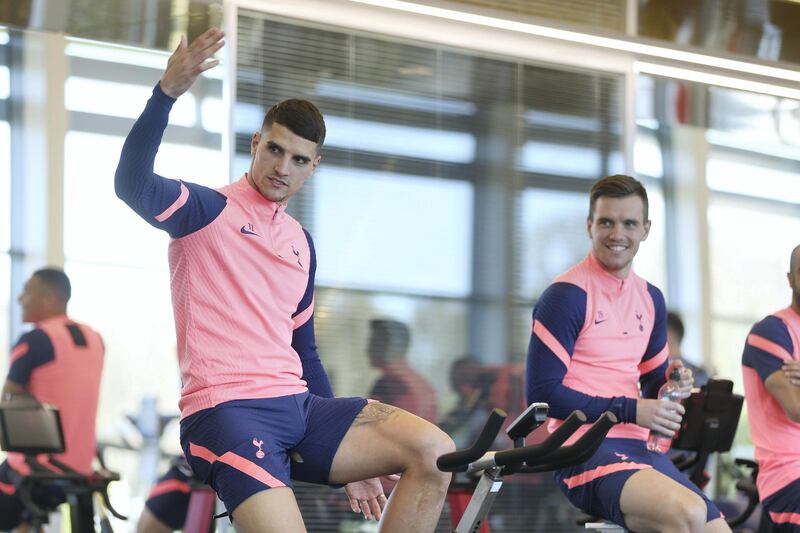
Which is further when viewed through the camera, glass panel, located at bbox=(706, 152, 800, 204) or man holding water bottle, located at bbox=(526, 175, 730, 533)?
glass panel, located at bbox=(706, 152, 800, 204)

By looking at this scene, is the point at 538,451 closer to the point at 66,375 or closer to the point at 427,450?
the point at 427,450

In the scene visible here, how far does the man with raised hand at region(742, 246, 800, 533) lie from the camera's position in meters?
3.93

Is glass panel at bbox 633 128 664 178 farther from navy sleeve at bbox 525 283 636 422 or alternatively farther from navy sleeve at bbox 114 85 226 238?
navy sleeve at bbox 114 85 226 238

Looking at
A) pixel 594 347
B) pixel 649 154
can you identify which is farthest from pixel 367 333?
pixel 649 154

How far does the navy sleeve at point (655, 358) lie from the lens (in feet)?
12.3

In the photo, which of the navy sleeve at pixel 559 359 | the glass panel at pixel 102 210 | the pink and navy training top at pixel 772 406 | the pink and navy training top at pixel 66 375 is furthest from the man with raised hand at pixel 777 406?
the glass panel at pixel 102 210

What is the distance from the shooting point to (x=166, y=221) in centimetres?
267

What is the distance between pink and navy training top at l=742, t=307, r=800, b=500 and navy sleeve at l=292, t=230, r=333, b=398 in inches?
68.6

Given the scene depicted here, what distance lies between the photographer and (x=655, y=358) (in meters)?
3.76

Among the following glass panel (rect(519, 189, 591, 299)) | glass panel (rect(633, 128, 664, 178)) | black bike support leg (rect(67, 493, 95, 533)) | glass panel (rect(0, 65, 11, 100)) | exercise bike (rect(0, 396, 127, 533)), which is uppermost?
glass panel (rect(0, 65, 11, 100))

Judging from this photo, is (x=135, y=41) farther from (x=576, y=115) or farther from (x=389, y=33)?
(x=576, y=115)

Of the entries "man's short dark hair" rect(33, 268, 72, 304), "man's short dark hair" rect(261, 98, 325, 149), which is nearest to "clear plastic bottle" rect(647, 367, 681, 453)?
"man's short dark hair" rect(261, 98, 325, 149)

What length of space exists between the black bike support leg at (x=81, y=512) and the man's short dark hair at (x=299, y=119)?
2.37 meters

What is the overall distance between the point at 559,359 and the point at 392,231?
7.81ft
